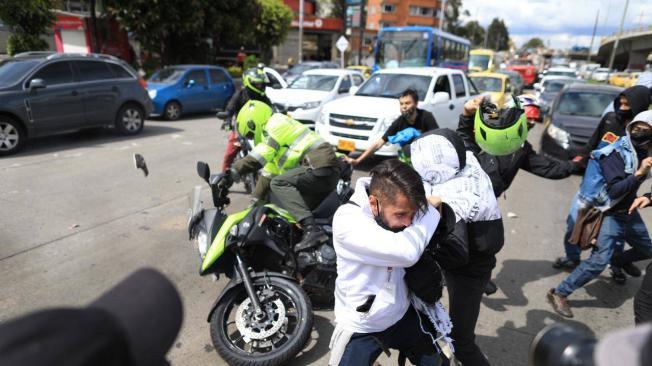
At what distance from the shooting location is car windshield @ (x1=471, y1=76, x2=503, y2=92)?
1460 centimetres

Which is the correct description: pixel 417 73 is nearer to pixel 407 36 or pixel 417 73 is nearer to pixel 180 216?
pixel 180 216

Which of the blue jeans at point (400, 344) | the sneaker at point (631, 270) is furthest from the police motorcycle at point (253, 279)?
the sneaker at point (631, 270)

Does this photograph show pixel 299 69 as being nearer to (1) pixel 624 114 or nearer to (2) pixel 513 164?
(1) pixel 624 114

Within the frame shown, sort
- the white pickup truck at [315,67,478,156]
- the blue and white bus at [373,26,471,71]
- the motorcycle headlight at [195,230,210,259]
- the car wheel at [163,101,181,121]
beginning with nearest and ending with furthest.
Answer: the motorcycle headlight at [195,230,210,259], the white pickup truck at [315,67,478,156], the car wheel at [163,101,181,121], the blue and white bus at [373,26,471,71]

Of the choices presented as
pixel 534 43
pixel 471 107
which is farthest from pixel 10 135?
pixel 534 43

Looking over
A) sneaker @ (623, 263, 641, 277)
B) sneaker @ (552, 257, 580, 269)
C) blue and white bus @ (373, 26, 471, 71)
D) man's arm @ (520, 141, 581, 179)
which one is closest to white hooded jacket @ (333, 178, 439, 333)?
man's arm @ (520, 141, 581, 179)

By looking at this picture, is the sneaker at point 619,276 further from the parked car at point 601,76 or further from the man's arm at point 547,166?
the parked car at point 601,76

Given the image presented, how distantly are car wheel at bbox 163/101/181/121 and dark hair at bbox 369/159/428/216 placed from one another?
1202 cm

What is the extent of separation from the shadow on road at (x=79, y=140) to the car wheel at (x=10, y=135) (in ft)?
0.57

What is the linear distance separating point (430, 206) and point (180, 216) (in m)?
4.23

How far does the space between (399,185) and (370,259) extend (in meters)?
0.33

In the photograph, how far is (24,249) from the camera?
4379 mm

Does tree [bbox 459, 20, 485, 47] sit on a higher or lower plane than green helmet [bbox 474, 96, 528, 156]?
higher

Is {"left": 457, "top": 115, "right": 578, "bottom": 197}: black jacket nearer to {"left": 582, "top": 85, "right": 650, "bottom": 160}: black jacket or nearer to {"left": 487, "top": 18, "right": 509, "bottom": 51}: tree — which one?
{"left": 582, "top": 85, "right": 650, "bottom": 160}: black jacket
